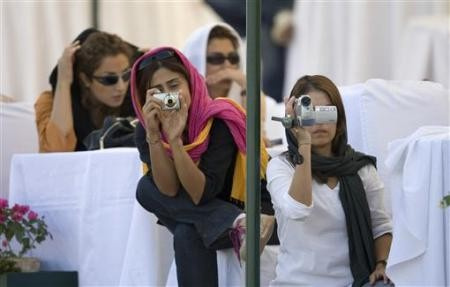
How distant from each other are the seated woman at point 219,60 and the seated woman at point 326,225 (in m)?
1.15

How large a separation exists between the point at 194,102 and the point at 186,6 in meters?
3.32

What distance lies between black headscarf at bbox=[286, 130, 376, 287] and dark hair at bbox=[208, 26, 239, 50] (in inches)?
54.4

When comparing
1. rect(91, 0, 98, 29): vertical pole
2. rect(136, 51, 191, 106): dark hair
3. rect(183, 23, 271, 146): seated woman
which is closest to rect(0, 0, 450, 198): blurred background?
rect(91, 0, 98, 29): vertical pole

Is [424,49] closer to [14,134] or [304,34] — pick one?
[304,34]

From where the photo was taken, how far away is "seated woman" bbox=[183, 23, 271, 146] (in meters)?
4.84

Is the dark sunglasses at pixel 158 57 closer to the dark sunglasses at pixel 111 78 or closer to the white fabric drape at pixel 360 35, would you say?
the dark sunglasses at pixel 111 78

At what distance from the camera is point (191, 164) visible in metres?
3.75

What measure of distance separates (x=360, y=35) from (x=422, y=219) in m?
3.01

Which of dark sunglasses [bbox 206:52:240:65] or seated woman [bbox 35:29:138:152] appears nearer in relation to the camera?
seated woman [bbox 35:29:138:152]

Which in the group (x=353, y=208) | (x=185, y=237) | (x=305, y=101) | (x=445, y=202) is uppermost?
(x=305, y=101)

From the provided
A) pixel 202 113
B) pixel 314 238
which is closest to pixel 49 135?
pixel 202 113

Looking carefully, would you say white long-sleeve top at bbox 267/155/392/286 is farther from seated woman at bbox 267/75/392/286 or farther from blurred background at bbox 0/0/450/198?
blurred background at bbox 0/0/450/198

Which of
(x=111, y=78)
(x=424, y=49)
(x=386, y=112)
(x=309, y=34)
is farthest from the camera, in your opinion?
(x=309, y=34)

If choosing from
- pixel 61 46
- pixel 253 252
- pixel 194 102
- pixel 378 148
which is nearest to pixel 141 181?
pixel 194 102
